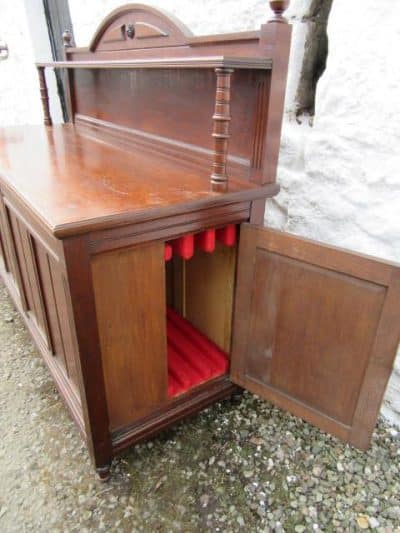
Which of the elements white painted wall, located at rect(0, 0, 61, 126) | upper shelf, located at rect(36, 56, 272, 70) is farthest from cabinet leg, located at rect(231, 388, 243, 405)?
white painted wall, located at rect(0, 0, 61, 126)

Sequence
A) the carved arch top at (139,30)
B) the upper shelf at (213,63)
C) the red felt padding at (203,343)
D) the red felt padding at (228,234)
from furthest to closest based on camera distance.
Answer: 1. the red felt padding at (203,343)
2. the carved arch top at (139,30)
3. the red felt padding at (228,234)
4. the upper shelf at (213,63)

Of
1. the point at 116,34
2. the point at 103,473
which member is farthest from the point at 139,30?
the point at 103,473

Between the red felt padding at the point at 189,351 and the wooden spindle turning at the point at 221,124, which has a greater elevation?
the wooden spindle turning at the point at 221,124

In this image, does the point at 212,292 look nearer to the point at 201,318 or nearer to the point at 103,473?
the point at 201,318

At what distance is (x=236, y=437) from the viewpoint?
148cm

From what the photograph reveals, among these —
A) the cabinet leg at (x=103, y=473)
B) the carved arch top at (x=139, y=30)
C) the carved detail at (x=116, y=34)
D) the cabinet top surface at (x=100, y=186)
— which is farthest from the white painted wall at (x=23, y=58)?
the cabinet leg at (x=103, y=473)

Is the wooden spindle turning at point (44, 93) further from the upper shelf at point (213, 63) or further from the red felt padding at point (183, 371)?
the red felt padding at point (183, 371)

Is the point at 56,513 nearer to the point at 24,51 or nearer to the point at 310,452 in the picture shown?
the point at 310,452

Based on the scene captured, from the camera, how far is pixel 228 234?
1.29 m

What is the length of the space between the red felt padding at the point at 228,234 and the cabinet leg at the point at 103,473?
832mm

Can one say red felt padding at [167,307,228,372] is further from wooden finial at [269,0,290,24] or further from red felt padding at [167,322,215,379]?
wooden finial at [269,0,290,24]

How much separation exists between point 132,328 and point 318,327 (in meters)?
0.54

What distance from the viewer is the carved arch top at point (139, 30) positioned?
4.68ft


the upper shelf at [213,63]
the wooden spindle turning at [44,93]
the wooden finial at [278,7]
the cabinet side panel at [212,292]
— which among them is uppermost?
the wooden finial at [278,7]
